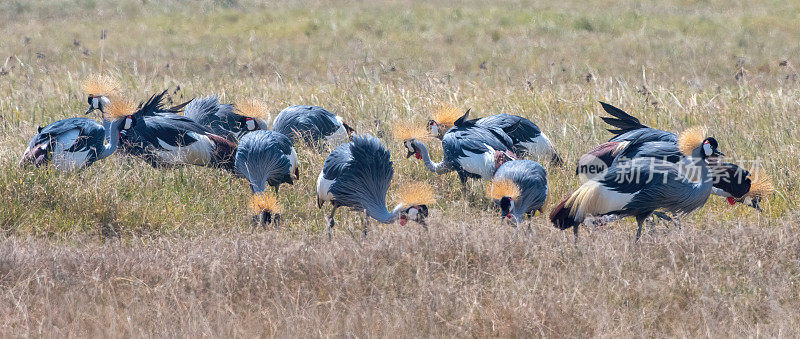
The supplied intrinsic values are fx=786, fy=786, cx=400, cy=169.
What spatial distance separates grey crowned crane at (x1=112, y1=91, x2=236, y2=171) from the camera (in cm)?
674

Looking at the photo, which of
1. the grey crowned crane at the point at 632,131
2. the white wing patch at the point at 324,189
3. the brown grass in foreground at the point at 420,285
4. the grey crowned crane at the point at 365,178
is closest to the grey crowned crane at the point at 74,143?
the brown grass in foreground at the point at 420,285

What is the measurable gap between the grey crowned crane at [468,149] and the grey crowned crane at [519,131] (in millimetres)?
292

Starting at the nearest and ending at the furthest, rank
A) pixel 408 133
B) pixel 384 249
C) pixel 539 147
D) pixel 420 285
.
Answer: pixel 420 285 → pixel 384 249 → pixel 408 133 → pixel 539 147

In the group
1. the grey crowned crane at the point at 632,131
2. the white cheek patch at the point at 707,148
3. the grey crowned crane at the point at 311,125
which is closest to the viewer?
the white cheek patch at the point at 707,148

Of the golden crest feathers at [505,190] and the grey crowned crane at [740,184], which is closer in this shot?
the golden crest feathers at [505,190]

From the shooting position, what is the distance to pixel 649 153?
226 inches

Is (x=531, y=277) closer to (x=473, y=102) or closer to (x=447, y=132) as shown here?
(x=447, y=132)

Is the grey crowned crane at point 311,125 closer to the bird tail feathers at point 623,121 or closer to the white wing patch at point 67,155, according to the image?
the white wing patch at point 67,155

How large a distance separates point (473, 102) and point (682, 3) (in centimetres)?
1716

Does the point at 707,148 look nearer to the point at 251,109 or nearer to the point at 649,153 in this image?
the point at 649,153

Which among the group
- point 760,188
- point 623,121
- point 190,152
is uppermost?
point 623,121

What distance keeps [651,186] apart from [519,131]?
7.05 ft

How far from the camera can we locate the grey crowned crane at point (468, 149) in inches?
245

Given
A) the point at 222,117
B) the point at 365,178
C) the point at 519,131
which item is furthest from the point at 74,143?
the point at 519,131
